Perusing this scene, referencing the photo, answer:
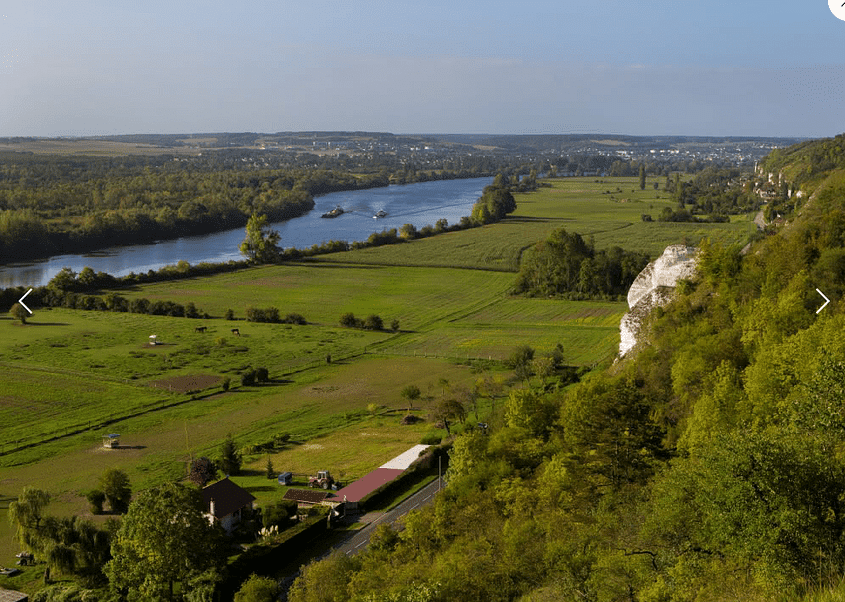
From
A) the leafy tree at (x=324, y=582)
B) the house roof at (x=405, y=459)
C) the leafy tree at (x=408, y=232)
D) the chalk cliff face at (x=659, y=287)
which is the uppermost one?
the chalk cliff face at (x=659, y=287)

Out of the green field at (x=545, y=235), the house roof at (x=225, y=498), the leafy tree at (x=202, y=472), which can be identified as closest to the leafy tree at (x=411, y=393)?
the leafy tree at (x=202, y=472)

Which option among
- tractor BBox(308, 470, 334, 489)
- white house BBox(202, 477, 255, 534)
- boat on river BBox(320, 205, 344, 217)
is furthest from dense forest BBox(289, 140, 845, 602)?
boat on river BBox(320, 205, 344, 217)

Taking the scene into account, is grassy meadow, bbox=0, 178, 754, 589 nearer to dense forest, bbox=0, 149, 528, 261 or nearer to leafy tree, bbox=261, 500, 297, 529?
leafy tree, bbox=261, 500, 297, 529

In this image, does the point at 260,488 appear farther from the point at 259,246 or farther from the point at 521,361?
the point at 259,246

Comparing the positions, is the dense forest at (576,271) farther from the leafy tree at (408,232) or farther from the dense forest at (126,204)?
the dense forest at (126,204)

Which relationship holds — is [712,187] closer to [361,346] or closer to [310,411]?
[361,346]

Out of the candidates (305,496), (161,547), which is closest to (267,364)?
(305,496)
